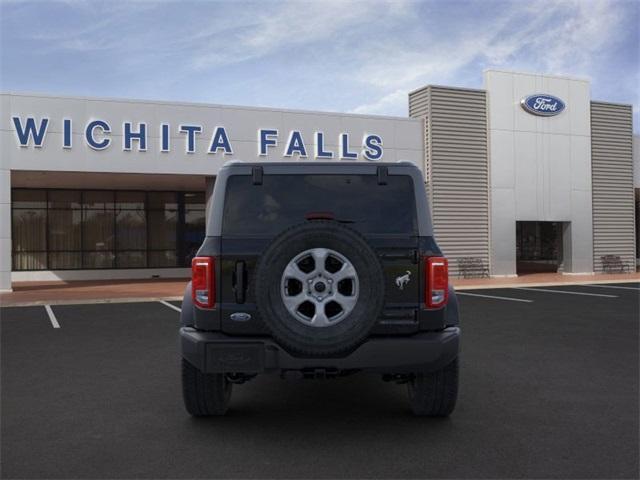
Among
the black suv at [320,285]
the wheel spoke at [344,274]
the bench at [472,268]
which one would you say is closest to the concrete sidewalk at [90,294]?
the bench at [472,268]

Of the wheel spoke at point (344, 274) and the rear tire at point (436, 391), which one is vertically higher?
the wheel spoke at point (344, 274)

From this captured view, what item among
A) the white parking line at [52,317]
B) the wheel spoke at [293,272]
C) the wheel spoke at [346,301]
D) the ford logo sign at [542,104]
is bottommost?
the white parking line at [52,317]

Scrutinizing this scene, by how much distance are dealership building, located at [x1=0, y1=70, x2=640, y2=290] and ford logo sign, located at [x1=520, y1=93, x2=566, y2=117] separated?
0.06 m

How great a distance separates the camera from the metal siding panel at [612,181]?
25469 mm

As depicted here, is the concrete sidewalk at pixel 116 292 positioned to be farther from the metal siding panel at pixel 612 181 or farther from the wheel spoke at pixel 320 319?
the wheel spoke at pixel 320 319

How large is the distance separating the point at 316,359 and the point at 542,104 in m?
22.6

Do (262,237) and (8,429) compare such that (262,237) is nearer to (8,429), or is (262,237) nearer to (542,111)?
(8,429)

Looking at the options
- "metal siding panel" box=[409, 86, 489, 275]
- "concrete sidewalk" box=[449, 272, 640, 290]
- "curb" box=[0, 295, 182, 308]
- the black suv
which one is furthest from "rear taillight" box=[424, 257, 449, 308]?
"metal siding panel" box=[409, 86, 489, 275]

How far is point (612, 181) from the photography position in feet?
84.5

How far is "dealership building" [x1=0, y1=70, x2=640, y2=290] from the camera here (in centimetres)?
1912

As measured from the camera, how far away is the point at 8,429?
16.1ft

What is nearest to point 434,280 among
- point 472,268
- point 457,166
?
point 457,166

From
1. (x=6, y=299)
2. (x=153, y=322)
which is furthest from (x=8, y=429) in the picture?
(x=6, y=299)

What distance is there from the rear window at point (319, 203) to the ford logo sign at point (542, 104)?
833 inches
